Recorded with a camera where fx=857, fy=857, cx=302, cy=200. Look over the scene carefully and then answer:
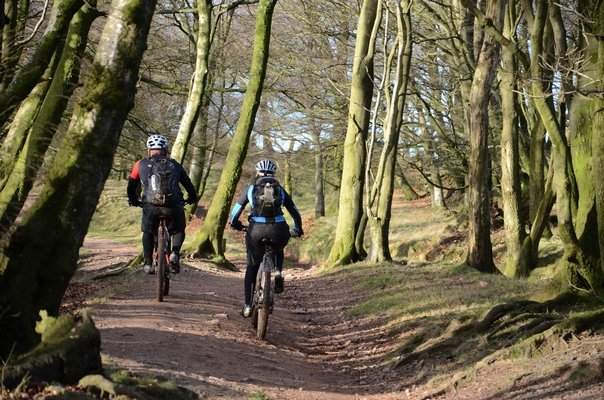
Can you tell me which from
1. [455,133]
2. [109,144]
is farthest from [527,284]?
[455,133]

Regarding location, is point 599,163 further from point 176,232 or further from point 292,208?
point 176,232

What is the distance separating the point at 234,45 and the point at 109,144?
1157 inches

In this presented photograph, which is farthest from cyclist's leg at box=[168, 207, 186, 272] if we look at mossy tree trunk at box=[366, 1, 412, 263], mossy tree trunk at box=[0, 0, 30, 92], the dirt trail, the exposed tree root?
mossy tree trunk at box=[366, 1, 412, 263]

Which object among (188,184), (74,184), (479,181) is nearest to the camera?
(74,184)

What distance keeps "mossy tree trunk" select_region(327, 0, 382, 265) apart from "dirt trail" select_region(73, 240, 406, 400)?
686cm

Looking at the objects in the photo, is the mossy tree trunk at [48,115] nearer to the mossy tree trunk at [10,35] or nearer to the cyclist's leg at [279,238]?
the mossy tree trunk at [10,35]

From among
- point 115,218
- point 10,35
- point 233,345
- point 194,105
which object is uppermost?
point 10,35

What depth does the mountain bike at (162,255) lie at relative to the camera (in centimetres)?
1154

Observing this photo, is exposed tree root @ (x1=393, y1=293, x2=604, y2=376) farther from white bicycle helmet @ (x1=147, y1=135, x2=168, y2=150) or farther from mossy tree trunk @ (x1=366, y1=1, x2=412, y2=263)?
mossy tree trunk @ (x1=366, y1=1, x2=412, y2=263)

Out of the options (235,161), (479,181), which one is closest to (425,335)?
(479,181)

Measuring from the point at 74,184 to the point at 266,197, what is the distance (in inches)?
149

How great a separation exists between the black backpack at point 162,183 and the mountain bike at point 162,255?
29cm

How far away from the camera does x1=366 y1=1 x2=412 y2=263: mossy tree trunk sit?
20.3 meters

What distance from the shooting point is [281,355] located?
32.2ft
